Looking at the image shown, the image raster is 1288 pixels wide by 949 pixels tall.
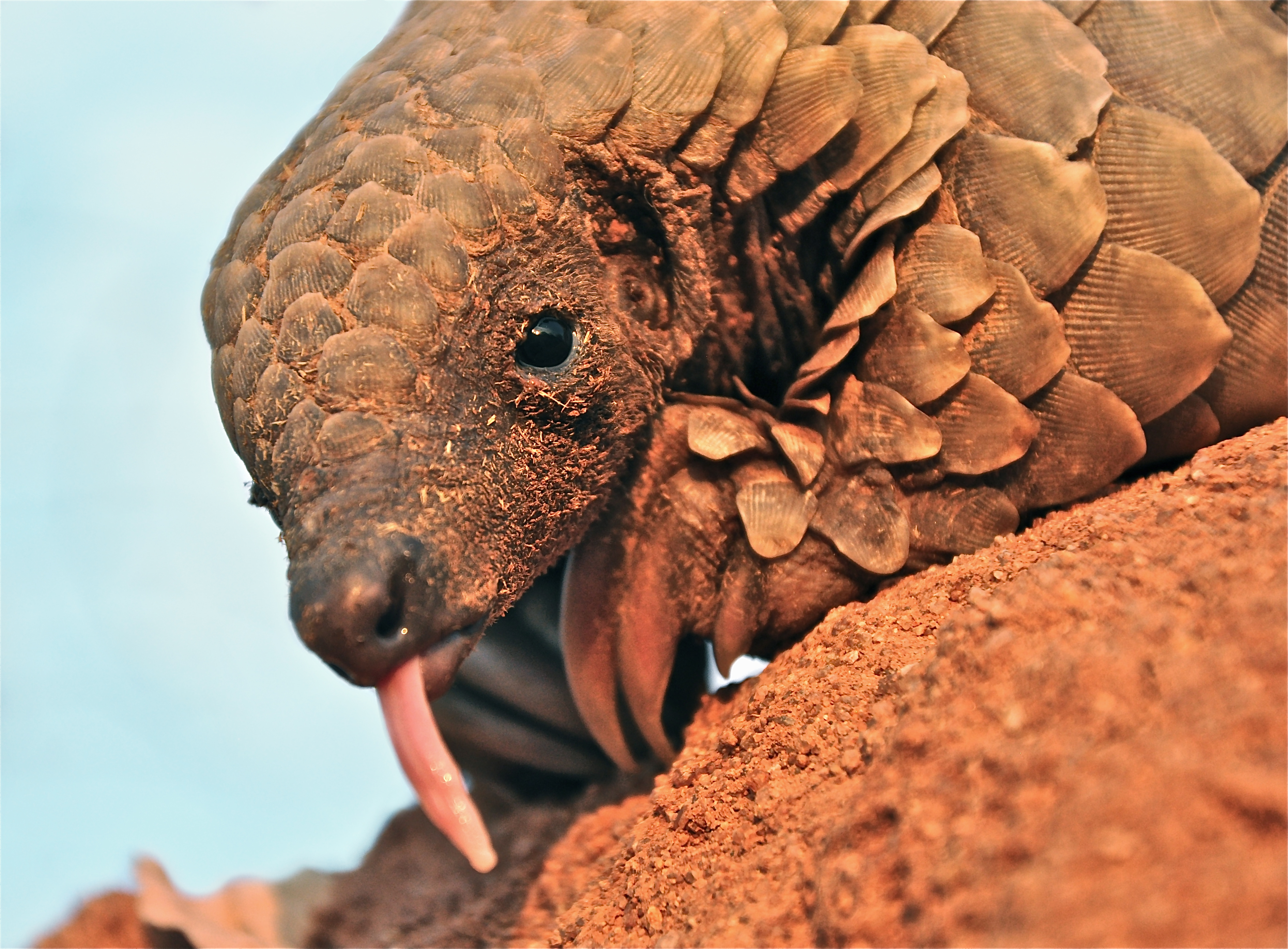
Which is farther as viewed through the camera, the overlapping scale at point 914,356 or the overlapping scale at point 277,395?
the overlapping scale at point 914,356

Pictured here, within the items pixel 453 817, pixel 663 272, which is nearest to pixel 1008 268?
pixel 663 272

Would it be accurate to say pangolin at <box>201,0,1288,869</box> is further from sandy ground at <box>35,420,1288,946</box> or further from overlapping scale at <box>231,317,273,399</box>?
sandy ground at <box>35,420,1288,946</box>

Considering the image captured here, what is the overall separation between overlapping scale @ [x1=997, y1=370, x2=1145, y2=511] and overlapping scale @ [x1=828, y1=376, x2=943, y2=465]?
167mm

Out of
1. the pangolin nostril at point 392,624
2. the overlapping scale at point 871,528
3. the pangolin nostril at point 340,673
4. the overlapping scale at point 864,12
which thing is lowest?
the overlapping scale at point 871,528

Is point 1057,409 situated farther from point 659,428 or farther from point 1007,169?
point 659,428

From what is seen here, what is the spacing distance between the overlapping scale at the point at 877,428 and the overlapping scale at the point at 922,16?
0.54 meters

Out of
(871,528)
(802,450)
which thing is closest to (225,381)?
(802,450)

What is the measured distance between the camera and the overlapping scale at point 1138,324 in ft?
4.78

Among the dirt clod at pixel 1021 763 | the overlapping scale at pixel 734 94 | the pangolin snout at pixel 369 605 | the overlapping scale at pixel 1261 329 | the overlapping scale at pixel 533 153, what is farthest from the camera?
the overlapping scale at pixel 1261 329

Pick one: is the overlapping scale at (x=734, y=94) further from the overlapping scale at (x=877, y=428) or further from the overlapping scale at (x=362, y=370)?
the overlapping scale at (x=362, y=370)

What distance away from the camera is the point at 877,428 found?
1.47 m

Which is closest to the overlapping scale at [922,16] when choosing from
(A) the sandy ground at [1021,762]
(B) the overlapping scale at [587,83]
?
(B) the overlapping scale at [587,83]

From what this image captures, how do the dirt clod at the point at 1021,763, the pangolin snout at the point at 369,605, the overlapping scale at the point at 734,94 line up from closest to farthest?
the dirt clod at the point at 1021,763 < the pangolin snout at the point at 369,605 < the overlapping scale at the point at 734,94

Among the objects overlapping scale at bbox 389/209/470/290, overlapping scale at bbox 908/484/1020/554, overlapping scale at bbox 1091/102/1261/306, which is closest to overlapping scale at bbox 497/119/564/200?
overlapping scale at bbox 389/209/470/290
